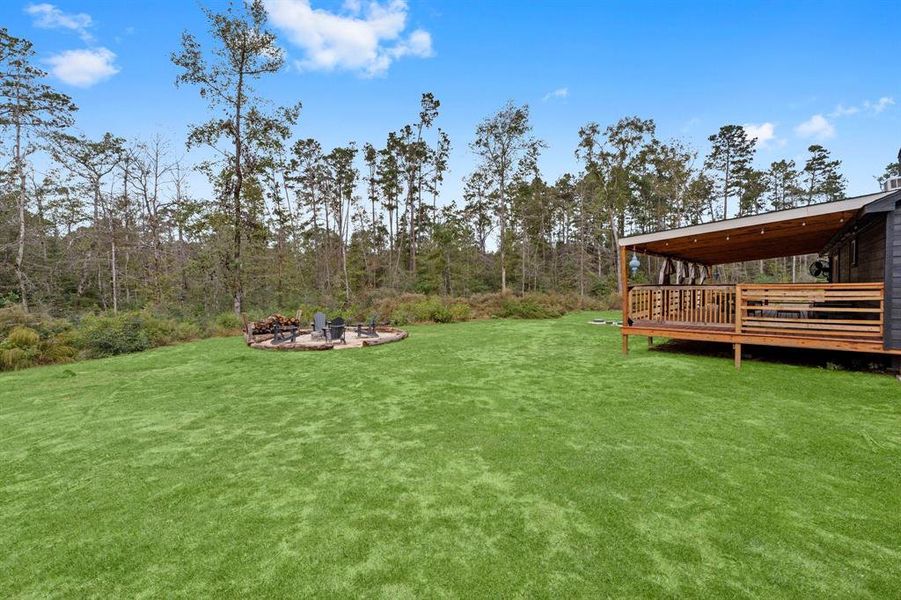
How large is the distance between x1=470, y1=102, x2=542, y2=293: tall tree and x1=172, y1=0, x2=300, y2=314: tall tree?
1301cm

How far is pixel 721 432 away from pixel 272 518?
4466mm

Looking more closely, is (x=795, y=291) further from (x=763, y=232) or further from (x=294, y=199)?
(x=294, y=199)

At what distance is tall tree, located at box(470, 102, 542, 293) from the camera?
24.1 metres

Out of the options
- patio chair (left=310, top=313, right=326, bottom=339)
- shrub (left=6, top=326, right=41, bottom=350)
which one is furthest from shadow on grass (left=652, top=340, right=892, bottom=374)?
shrub (left=6, top=326, right=41, bottom=350)

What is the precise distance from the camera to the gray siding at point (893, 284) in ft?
19.4

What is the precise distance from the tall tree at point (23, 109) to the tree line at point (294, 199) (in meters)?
0.05

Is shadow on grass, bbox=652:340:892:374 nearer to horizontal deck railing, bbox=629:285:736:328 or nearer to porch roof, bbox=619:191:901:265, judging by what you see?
horizontal deck railing, bbox=629:285:736:328

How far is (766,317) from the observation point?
7.42m

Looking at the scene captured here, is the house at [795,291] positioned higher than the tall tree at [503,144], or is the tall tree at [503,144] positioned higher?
the tall tree at [503,144]

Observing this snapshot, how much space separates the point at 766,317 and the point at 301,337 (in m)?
11.8

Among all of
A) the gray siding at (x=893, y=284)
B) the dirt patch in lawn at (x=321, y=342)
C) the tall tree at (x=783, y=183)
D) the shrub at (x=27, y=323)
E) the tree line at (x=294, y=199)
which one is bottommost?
the dirt patch in lawn at (x=321, y=342)

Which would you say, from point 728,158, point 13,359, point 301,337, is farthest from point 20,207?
point 728,158

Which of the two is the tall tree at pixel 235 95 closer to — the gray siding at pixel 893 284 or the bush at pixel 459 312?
the bush at pixel 459 312

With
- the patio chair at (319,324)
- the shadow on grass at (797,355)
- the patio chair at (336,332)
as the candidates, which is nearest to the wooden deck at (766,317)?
the shadow on grass at (797,355)
